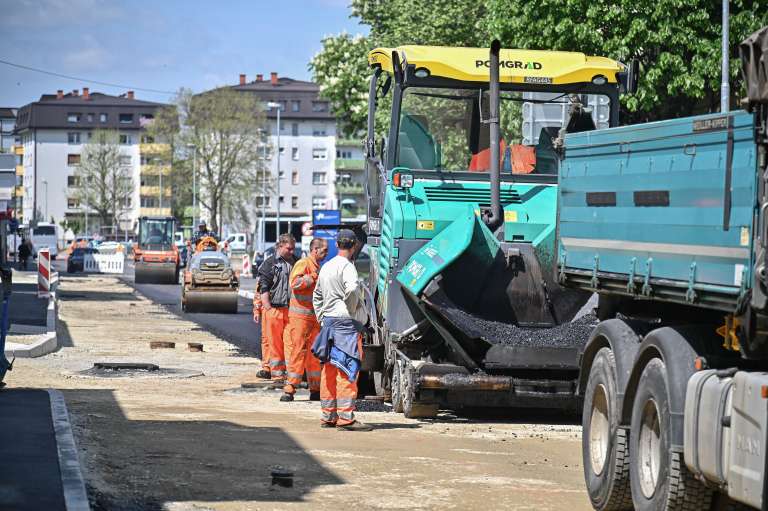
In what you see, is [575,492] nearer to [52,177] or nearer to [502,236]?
[502,236]

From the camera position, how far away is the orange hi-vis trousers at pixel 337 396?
12.8 m

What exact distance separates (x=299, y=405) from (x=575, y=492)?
18.8 feet

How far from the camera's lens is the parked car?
72.2 m

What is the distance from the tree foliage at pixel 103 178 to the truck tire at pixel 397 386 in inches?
4842

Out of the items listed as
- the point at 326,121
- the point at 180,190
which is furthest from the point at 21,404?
the point at 326,121

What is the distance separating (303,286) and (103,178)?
125 meters

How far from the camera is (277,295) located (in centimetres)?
1714

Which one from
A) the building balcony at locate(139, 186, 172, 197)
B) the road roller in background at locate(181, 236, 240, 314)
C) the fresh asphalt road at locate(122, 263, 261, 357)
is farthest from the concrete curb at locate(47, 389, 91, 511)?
the building balcony at locate(139, 186, 172, 197)

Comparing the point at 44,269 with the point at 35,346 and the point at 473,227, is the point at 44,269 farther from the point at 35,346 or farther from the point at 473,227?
the point at 473,227

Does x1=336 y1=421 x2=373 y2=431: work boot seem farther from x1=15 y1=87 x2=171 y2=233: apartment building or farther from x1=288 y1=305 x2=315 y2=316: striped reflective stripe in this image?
x1=15 y1=87 x2=171 y2=233: apartment building

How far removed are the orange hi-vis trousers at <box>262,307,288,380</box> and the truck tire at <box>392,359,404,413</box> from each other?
10.1 ft

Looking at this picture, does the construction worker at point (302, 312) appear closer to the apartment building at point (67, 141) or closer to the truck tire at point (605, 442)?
the truck tire at point (605, 442)

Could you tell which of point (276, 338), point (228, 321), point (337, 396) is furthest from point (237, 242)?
point (337, 396)

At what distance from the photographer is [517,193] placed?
14.2 metres
